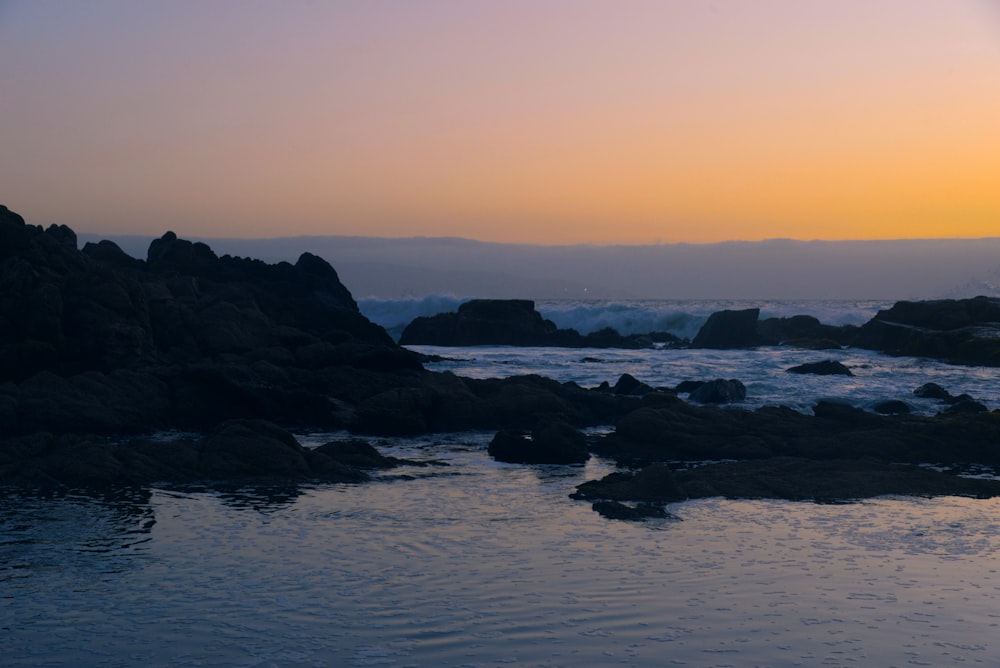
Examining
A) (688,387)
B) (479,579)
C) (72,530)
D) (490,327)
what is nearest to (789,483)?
(479,579)

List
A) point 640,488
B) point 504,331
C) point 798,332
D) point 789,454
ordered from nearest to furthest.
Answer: point 640,488
point 789,454
point 504,331
point 798,332

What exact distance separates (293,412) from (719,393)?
12.7 metres

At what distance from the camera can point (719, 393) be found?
3028 cm

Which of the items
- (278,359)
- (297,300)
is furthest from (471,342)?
(278,359)

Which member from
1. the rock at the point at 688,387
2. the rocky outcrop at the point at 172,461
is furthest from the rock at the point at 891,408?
the rocky outcrop at the point at 172,461

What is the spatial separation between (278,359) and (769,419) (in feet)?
44.7

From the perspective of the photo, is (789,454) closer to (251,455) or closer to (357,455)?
(357,455)

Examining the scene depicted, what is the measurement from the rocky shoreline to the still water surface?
136cm

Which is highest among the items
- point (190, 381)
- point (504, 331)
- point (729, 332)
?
point (729, 332)

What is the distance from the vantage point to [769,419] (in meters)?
22.4

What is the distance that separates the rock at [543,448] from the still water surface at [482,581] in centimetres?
361

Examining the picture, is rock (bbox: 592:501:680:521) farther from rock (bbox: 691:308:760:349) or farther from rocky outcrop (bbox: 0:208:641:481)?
rock (bbox: 691:308:760:349)

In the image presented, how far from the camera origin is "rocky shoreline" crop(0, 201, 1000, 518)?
16578mm

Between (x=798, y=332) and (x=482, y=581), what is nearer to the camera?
(x=482, y=581)
